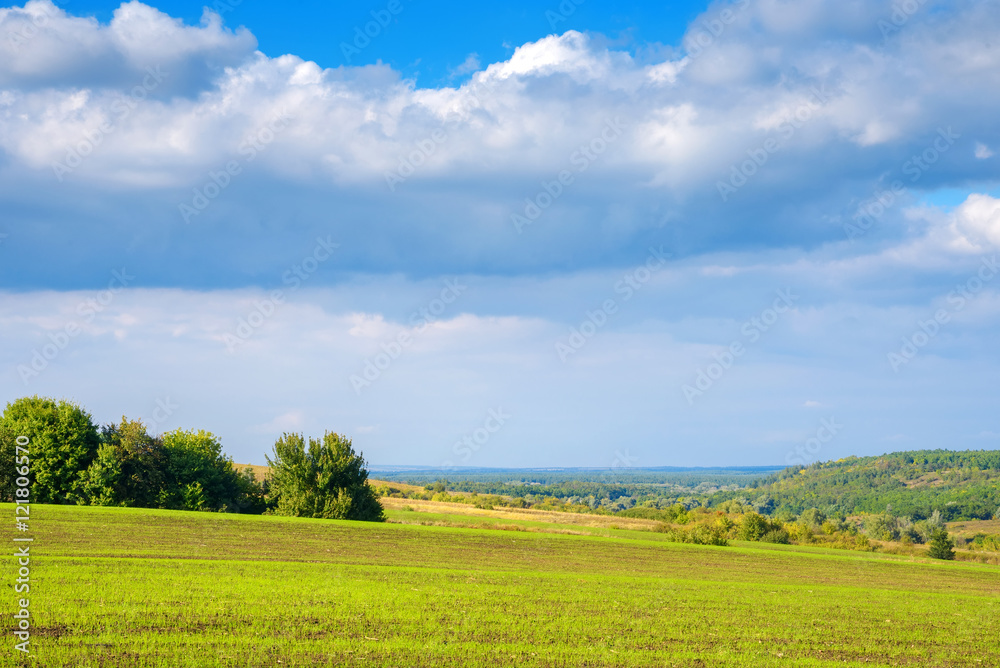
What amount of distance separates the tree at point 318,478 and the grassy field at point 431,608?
17396 mm

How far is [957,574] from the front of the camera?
50.2 meters

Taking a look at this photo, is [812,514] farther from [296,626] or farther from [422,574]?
[296,626]

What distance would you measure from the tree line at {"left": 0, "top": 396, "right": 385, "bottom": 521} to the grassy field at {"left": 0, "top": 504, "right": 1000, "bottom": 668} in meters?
13.5

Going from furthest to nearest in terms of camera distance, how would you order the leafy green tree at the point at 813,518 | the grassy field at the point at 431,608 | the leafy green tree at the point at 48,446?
1. the leafy green tree at the point at 813,518
2. the leafy green tree at the point at 48,446
3. the grassy field at the point at 431,608

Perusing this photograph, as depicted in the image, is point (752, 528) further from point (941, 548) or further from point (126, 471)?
point (126, 471)

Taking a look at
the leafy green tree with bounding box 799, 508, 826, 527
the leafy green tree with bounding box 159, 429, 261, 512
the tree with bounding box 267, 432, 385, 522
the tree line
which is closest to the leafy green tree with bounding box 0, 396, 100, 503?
the tree line

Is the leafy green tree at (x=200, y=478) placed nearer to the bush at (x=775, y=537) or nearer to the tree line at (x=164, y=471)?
the tree line at (x=164, y=471)

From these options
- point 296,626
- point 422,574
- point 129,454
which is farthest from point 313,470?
point 296,626

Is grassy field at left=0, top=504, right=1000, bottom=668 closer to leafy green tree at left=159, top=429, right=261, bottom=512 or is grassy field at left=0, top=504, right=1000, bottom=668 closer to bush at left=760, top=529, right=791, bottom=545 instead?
leafy green tree at left=159, top=429, right=261, bottom=512

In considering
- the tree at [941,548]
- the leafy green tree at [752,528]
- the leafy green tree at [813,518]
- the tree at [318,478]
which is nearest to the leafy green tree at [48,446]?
the tree at [318,478]

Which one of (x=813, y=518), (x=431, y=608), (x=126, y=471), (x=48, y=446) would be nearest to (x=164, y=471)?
(x=126, y=471)

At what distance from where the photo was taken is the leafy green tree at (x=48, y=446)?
168ft

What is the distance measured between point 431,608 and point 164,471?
44.5m

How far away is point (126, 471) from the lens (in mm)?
55156
